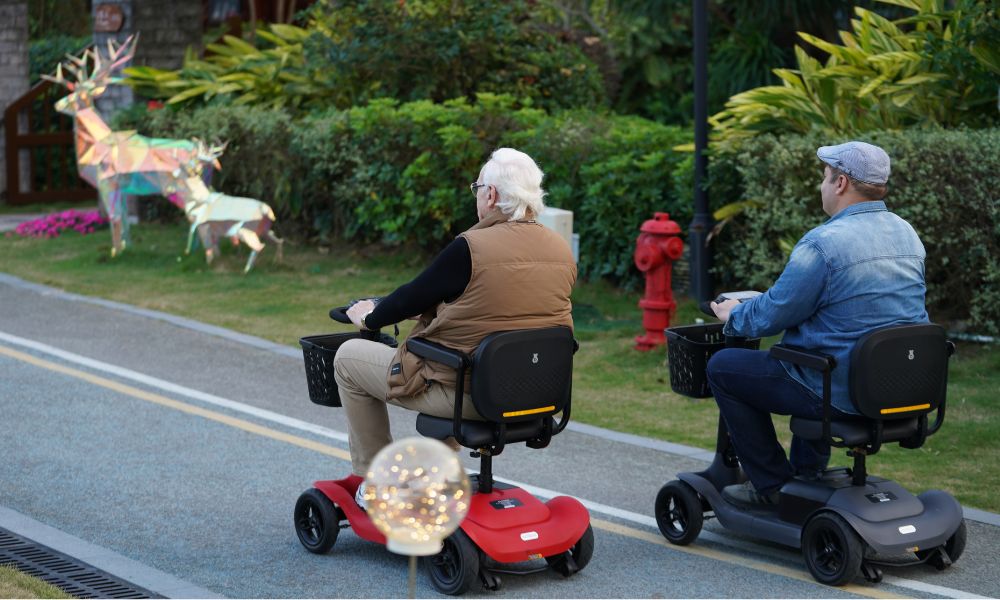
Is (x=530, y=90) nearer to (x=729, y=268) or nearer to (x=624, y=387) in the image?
(x=729, y=268)

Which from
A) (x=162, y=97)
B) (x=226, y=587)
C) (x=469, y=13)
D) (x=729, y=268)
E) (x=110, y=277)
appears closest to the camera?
(x=226, y=587)

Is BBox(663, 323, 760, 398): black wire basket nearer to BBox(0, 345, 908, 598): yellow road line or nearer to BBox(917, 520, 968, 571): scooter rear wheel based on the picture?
BBox(0, 345, 908, 598): yellow road line

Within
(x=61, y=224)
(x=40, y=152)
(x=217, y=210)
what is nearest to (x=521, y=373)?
(x=217, y=210)

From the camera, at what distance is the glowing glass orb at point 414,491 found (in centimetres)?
325

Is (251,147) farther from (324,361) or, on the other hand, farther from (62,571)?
(62,571)

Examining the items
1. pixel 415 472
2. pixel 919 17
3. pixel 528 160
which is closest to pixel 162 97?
pixel 919 17

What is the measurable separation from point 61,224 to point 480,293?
1312cm

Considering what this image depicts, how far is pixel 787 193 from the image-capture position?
10.2m

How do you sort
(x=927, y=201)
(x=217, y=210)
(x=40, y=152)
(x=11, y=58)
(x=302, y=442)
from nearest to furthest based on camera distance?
(x=302, y=442) < (x=927, y=201) < (x=217, y=210) < (x=11, y=58) < (x=40, y=152)

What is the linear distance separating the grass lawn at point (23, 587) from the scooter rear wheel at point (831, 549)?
277 centimetres

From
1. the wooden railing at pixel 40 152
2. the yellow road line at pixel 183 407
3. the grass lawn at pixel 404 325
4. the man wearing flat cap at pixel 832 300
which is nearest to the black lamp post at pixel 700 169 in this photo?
the grass lawn at pixel 404 325

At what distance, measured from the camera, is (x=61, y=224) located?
56.7 ft

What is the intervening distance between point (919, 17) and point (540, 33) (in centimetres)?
656

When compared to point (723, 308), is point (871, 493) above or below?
below
